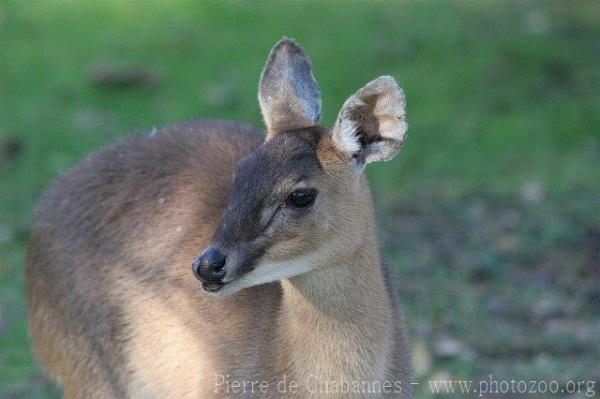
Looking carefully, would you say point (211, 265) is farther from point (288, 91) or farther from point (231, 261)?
point (288, 91)

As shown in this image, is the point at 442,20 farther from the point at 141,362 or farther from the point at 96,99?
the point at 141,362

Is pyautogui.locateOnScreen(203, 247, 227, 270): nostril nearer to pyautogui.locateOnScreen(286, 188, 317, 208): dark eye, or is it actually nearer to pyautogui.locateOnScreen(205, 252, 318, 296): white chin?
pyautogui.locateOnScreen(205, 252, 318, 296): white chin

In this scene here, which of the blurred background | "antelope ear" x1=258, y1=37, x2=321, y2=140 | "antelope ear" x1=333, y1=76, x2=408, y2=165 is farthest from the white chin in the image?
the blurred background

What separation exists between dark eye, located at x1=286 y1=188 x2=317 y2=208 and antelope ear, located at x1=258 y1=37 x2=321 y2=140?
1.28ft

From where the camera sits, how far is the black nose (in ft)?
12.7

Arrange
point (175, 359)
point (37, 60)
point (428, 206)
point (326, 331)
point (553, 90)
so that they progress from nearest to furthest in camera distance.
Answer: point (326, 331) → point (175, 359) → point (428, 206) → point (553, 90) → point (37, 60)

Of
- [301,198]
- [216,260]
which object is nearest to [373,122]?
[301,198]

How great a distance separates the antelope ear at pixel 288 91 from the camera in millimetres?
4469

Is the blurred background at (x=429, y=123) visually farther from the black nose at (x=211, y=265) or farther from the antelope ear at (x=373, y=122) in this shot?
the black nose at (x=211, y=265)

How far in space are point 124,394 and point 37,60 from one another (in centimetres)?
624

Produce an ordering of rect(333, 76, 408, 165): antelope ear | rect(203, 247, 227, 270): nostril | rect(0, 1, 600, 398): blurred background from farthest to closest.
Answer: rect(0, 1, 600, 398): blurred background < rect(333, 76, 408, 165): antelope ear < rect(203, 247, 227, 270): nostril

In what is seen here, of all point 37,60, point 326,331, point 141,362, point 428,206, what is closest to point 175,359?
point 141,362

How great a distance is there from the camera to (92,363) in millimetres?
4996

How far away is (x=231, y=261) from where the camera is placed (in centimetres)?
386
